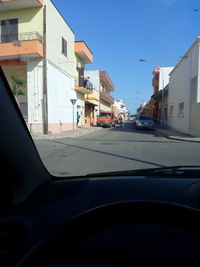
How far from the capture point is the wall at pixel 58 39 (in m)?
18.9

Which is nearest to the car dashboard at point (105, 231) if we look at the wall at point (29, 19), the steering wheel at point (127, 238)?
the steering wheel at point (127, 238)

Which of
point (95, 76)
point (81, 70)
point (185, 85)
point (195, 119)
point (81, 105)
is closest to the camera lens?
point (195, 119)

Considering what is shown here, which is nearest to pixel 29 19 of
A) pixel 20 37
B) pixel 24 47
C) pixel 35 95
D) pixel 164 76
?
pixel 20 37

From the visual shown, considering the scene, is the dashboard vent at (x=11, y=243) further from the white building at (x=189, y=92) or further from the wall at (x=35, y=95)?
the wall at (x=35, y=95)

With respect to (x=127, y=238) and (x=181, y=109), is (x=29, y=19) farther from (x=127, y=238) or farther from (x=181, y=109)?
(x=127, y=238)

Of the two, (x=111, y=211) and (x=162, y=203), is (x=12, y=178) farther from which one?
(x=162, y=203)

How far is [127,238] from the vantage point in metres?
1.29

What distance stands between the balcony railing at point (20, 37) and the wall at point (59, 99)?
215cm

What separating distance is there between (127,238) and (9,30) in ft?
69.1

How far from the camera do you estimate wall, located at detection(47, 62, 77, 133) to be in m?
19.5

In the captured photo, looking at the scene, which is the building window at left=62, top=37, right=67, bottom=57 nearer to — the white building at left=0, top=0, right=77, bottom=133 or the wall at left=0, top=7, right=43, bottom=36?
the white building at left=0, top=0, right=77, bottom=133

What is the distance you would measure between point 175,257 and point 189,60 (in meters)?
19.9

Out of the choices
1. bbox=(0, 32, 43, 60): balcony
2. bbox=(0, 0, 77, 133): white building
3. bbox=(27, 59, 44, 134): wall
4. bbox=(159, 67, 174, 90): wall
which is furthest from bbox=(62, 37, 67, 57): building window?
bbox=(159, 67, 174, 90): wall

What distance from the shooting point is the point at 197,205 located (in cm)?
140
